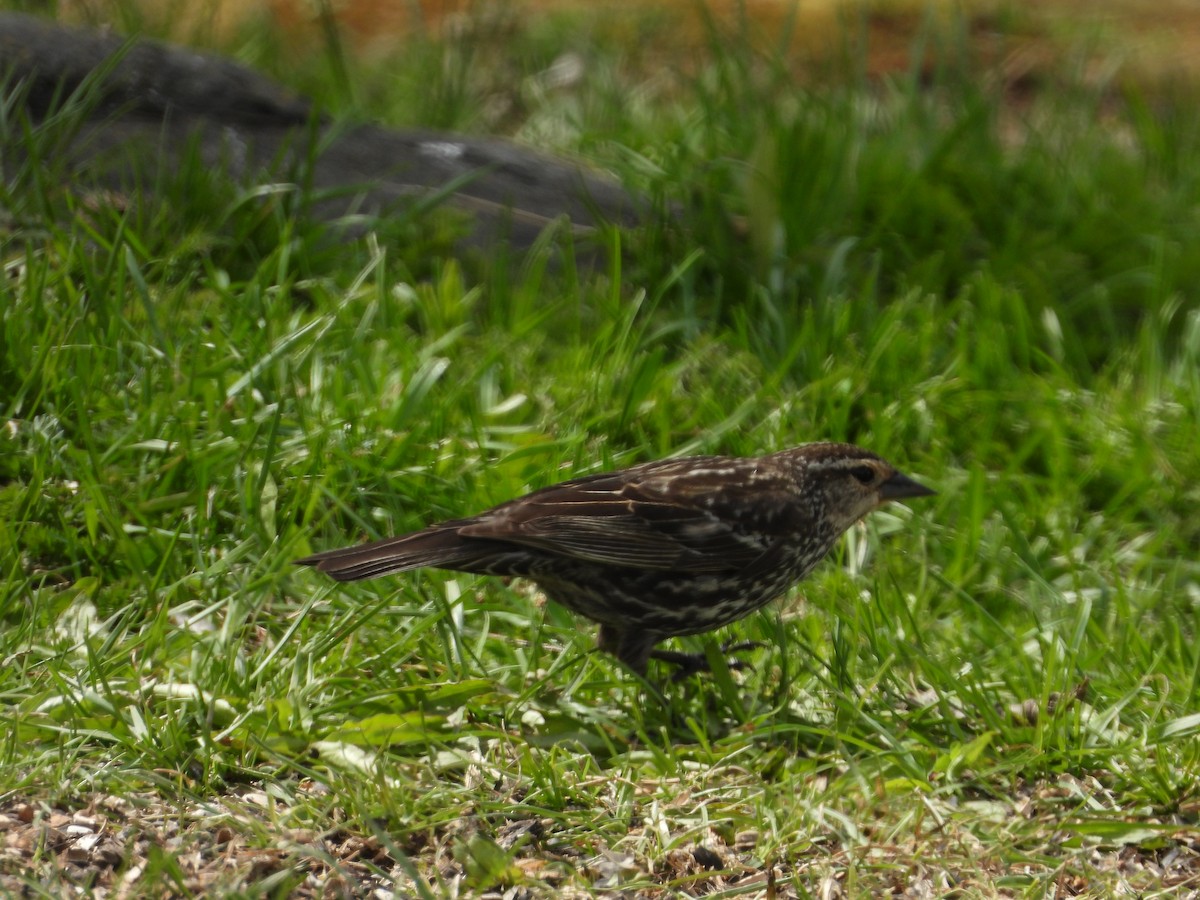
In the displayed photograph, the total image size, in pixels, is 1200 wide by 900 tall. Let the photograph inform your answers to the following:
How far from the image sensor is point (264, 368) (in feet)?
16.3

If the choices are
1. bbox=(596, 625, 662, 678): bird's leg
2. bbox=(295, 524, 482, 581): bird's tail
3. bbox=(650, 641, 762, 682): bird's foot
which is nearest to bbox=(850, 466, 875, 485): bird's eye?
bbox=(650, 641, 762, 682): bird's foot

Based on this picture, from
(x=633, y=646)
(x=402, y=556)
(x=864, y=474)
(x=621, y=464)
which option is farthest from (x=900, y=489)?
(x=402, y=556)

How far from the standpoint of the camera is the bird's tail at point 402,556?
4.03 m

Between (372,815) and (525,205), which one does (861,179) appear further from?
(372,815)

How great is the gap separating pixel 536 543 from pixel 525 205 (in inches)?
124

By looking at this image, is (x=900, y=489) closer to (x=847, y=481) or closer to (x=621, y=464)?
(x=847, y=481)

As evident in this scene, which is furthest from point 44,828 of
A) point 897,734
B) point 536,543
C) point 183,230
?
point 183,230

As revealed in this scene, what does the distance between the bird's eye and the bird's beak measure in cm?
9

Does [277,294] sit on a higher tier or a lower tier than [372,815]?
higher

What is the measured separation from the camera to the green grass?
3688 mm

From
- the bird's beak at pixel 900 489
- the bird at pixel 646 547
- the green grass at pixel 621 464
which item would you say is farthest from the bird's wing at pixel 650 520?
the bird's beak at pixel 900 489

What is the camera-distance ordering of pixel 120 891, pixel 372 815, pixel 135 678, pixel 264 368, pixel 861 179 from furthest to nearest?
pixel 861 179 → pixel 264 368 → pixel 135 678 → pixel 372 815 → pixel 120 891

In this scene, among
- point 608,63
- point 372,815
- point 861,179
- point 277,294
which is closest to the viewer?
point 372,815

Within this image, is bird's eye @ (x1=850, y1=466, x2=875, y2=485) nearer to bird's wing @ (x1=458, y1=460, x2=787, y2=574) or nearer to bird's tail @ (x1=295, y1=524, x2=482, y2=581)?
bird's wing @ (x1=458, y1=460, x2=787, y2=574)
